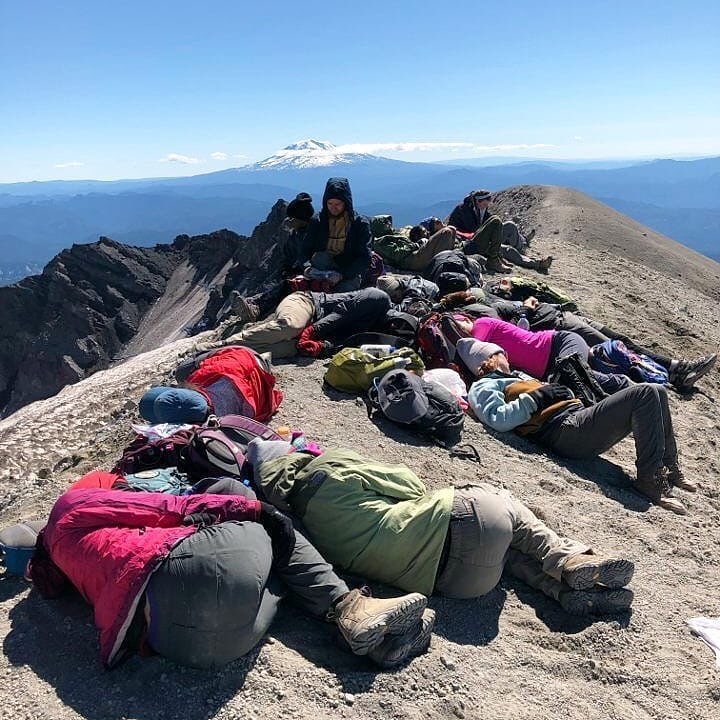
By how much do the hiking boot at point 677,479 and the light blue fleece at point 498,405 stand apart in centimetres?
170

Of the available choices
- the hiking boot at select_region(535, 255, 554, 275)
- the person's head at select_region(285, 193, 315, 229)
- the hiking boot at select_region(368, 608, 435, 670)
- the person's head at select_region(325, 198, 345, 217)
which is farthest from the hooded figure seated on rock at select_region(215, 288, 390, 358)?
the hiking boot at select_region(535, 255, 554, 275)

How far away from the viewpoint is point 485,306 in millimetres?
9641

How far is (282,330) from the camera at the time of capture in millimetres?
8500

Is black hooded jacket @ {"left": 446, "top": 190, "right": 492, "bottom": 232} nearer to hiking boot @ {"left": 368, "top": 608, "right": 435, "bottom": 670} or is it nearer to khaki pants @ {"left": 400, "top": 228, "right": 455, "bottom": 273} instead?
khaki pants @ {"left": 400, "top": 228, "right": 455, "bottom": 273}

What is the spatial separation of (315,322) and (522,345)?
336 cm

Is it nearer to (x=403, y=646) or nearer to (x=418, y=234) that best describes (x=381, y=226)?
(x=418, y=234)

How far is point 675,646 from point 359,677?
7.92 ft

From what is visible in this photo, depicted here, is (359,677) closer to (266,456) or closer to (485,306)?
(266,456)

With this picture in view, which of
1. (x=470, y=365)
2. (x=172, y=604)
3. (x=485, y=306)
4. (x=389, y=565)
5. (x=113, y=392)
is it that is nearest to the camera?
(x=172, y=604)

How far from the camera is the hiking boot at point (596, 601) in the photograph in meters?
4.14

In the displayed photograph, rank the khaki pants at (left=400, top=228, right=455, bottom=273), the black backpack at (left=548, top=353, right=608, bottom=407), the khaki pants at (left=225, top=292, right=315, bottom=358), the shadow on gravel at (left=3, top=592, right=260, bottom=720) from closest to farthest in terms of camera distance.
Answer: the shadow on gravel at (left=3, top=592, right=260, bottom=720)
the black backpack at (left=548, top=353, right=608, bottom=407)
the khaki pants at (left=225, top=292, right=315, bottom=358)
the khaki pants at (left=400, top=228, right=455, bottom=273)

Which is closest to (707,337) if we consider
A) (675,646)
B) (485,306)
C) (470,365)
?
(485,306)

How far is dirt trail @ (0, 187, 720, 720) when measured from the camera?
10.4ft

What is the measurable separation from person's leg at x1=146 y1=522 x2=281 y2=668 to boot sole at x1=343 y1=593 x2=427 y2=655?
2.10ft
